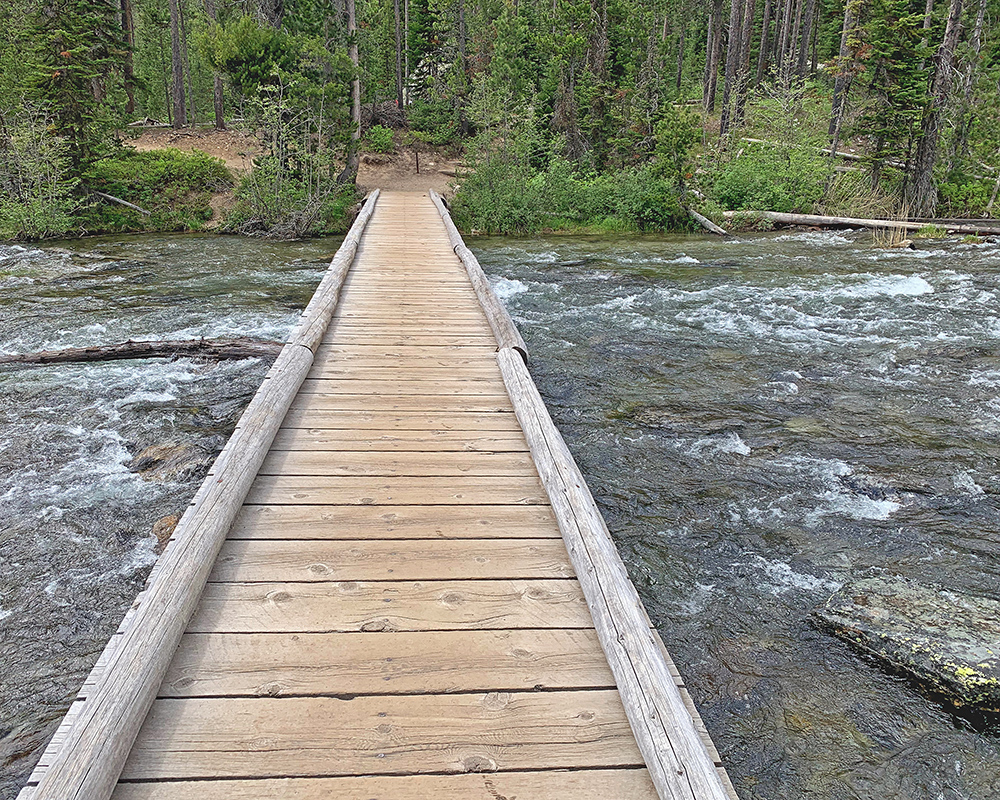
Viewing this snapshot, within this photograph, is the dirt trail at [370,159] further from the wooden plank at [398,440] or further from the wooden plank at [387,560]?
the wooden plank at [387,560]

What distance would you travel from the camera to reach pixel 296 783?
203 centimetres

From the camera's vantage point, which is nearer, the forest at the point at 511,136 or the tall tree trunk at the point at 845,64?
the forest at the point at 511,136

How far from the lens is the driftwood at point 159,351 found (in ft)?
24.7

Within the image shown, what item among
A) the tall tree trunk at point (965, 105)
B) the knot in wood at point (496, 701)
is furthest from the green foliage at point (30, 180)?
the tall tree trunk at point (965, 105)

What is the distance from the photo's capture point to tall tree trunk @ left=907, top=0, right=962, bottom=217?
17203mm

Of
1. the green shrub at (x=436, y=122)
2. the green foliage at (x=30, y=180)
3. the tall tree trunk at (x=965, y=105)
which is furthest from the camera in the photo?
the green shrub at (x=436, y=122)

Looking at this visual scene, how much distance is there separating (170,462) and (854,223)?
670 inches

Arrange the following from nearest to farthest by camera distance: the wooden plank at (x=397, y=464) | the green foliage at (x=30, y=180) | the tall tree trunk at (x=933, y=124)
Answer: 1. the wooden plank at (x=397, y=464)
2. the green foliage at (x=30, y=180)
3. the tall tree trunk at (x=933, y=124)

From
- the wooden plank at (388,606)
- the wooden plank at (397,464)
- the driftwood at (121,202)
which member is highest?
the driftwood at (121,202)

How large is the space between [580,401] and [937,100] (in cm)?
1645

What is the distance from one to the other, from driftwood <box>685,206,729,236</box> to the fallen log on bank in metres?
0.77

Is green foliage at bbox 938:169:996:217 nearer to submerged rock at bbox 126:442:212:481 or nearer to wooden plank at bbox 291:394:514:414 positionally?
wooden plank at bbox 291:394:514:414

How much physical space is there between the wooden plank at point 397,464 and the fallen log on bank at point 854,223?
15411 millimetres

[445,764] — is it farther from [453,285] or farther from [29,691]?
[453,285]
